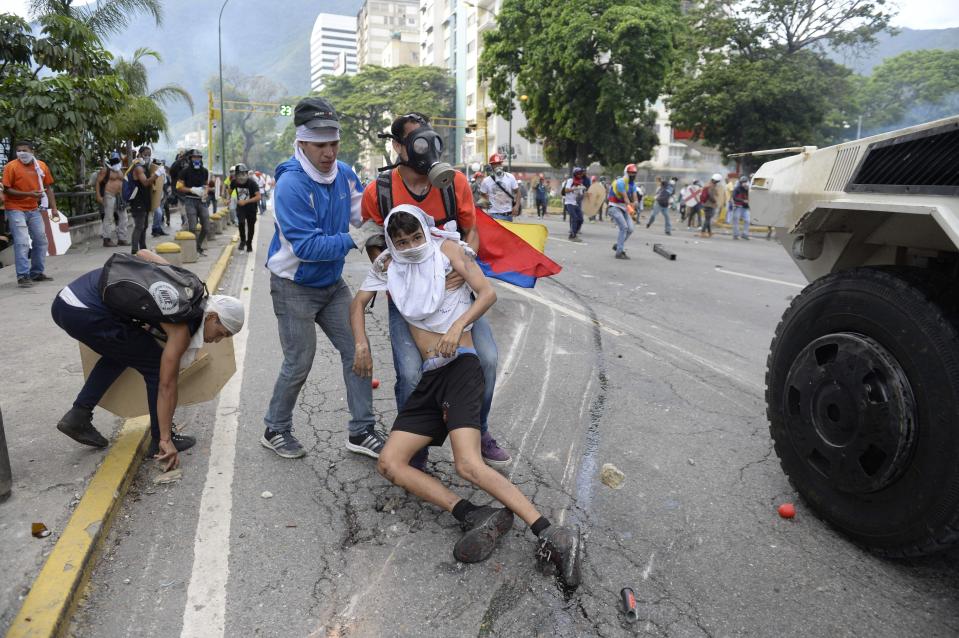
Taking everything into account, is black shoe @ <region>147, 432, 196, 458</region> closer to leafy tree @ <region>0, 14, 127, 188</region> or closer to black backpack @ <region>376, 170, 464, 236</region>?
black backpack @ <region>376, 170, 464, 236</region>

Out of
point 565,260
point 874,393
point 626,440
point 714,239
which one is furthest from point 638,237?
point 874,393

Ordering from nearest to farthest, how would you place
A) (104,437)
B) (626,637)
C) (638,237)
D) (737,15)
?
1. (626,637)
2. (104,437)
3. (638,237)
4. (737,15)

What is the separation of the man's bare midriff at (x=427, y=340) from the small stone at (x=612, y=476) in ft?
3.38

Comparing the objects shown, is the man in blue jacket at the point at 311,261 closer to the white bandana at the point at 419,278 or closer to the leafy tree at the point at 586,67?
the white bandana at the point at 419,278

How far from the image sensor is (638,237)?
19.6 metres

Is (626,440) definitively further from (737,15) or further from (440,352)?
(737,15)

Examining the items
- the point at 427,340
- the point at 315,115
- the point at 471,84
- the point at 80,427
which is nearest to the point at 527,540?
the point at 427,340

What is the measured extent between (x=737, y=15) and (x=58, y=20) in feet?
91.8

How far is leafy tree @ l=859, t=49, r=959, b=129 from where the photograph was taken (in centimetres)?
4156

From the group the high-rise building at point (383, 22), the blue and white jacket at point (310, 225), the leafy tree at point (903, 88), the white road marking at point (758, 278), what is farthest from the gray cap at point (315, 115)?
the high-rise building at point (383, 22)

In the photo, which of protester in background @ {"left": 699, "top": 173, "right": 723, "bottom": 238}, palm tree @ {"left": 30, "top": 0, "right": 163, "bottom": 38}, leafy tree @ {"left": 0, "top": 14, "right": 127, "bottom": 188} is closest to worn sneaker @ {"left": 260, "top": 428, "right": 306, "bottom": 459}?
leafy tree @ {"left": 0, "top": 14, "right": 127, "bottom": 188}

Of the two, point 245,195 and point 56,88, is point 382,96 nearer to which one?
point 245,195

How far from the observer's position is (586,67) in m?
33.2

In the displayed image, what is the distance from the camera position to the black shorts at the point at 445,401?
313cm
